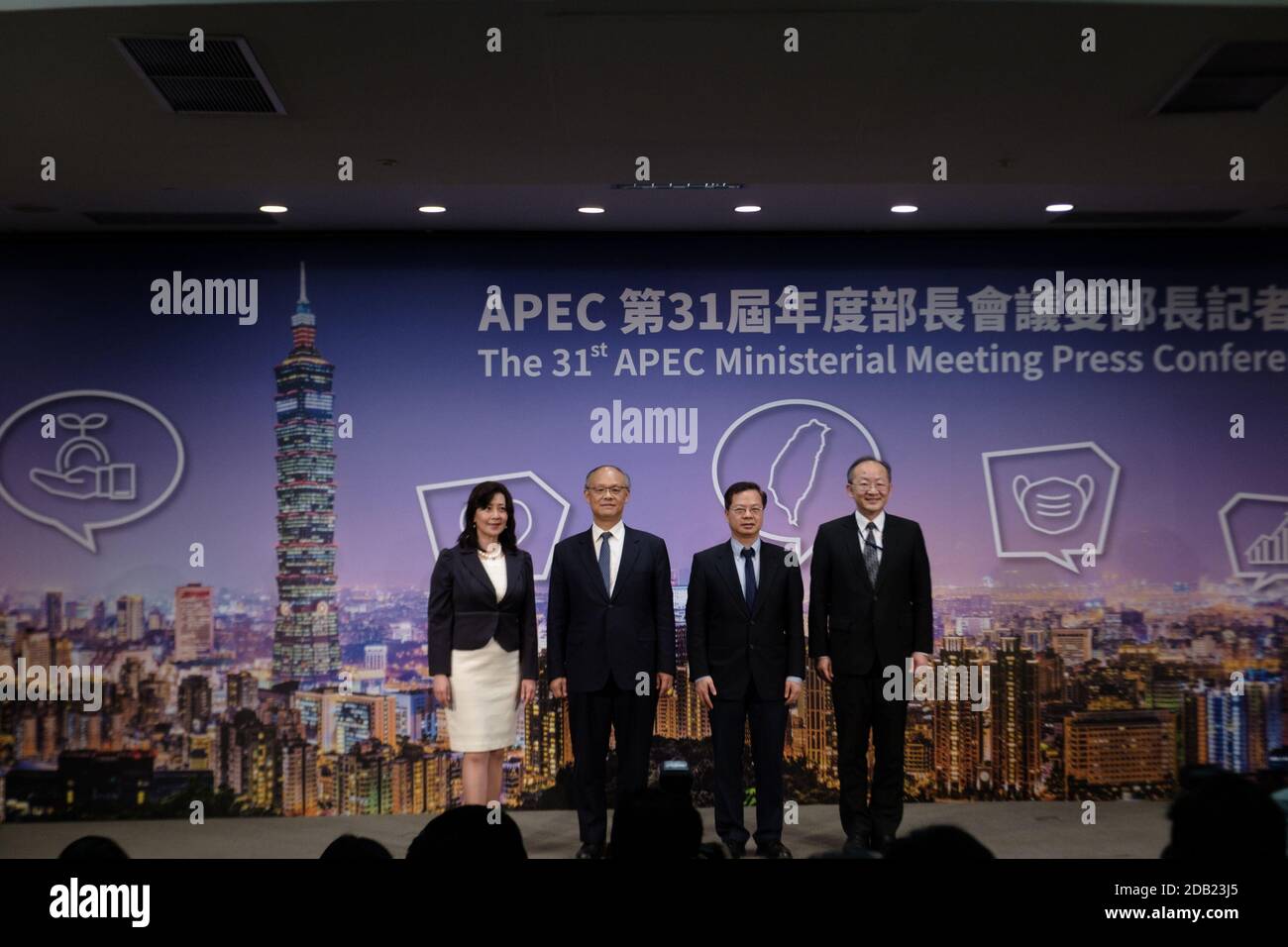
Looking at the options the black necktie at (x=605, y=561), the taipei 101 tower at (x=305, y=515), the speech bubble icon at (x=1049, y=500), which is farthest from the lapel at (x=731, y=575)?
the taipei 101 tower at (x=305, y=515)

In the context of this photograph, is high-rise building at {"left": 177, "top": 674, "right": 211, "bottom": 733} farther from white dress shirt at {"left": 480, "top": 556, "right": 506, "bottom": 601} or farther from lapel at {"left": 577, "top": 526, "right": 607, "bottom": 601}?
lapel at {"left": 577, "top": 526, "right": 607, "bottom": 601}

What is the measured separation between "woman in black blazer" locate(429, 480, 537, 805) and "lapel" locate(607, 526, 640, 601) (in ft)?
1.25

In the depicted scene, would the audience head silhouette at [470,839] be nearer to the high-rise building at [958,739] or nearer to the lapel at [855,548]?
the lapel at [855,548]

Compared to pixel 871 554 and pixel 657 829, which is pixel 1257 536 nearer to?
pixel 871 554

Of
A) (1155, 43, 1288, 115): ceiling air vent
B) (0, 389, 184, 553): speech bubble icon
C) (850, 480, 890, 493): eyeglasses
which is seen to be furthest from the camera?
(0, 389, 184, 553): speech bubble icon

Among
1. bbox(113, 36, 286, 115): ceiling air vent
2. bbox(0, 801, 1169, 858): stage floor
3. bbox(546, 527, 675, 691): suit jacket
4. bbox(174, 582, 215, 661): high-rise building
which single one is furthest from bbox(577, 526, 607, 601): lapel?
bbox(174, 582, 215, 661): high-rise building

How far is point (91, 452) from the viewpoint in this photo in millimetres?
6332

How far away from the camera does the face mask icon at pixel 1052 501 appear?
6.40m

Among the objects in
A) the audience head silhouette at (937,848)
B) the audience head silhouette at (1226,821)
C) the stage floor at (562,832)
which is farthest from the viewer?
the stage floor at (562,832)

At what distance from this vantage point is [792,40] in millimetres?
3832

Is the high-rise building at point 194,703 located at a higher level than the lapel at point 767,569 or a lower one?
lower

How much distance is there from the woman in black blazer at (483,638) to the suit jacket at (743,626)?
28.7 inches

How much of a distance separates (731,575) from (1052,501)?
2209mm

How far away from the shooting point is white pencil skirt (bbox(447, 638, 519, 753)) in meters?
5.09
